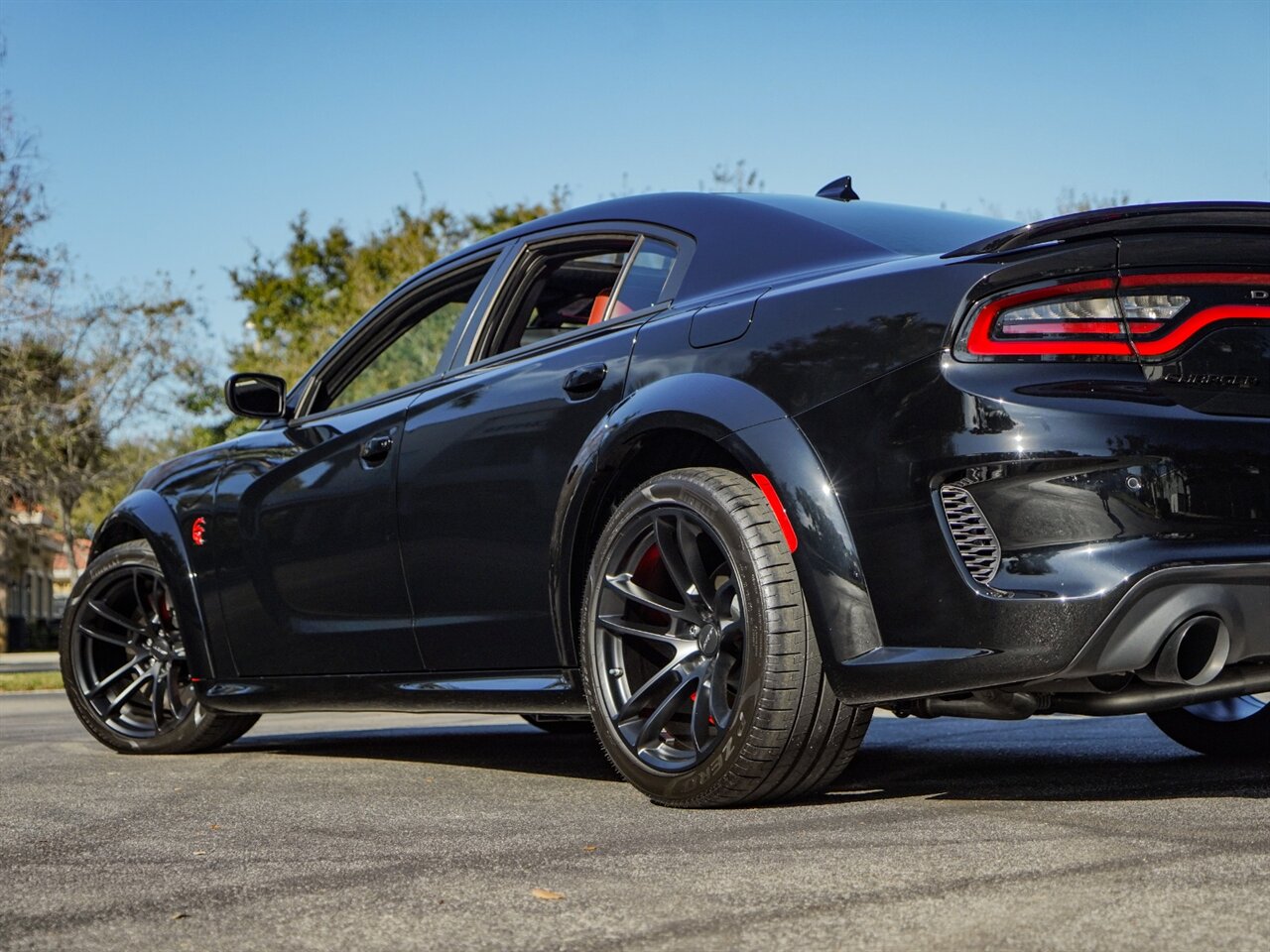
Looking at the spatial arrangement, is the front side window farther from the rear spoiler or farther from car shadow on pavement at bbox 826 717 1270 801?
A: the rear spoiler

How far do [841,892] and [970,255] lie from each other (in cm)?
139

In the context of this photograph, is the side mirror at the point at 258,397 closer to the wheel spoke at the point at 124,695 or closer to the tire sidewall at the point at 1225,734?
the wheel spoke at the point at 124,695

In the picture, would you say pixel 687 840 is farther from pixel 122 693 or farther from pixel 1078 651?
pixel 122 693

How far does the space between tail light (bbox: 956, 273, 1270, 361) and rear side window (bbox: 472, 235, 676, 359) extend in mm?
1461

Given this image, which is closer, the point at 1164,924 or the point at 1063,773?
the point at 1164,924

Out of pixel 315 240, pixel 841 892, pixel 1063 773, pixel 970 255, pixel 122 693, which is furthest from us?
pixel 315 240

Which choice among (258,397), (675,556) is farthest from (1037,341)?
(258,397)

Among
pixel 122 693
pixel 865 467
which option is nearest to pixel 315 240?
pixel 122 693

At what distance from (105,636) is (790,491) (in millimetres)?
3551

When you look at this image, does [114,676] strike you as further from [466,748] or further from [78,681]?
[466,748]

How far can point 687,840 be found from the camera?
3.31 metres

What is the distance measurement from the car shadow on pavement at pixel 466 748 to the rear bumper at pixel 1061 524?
1.70 meters

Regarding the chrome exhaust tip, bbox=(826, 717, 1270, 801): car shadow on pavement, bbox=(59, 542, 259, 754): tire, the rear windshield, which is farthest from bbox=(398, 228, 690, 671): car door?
bbox=(59, 542, 259, 754): tire

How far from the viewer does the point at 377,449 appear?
4.92m
